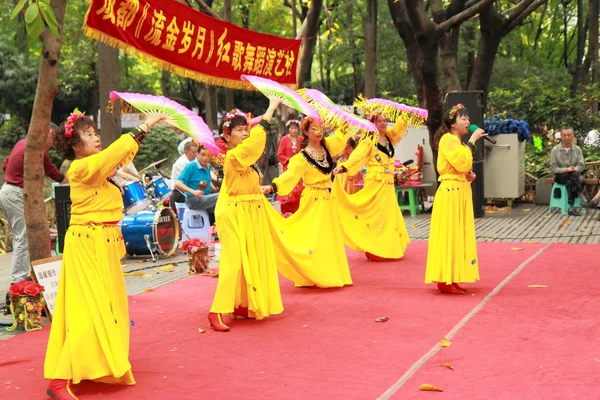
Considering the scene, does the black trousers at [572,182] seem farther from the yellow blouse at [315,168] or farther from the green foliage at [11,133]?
the green foliage at [11,133]

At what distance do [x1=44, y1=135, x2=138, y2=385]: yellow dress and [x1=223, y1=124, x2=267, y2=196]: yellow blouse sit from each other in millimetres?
1523

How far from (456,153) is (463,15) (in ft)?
17.1

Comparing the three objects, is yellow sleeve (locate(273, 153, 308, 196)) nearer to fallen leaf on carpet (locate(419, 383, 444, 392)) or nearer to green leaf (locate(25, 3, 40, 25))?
fallen leaf on carpet (locate(419, 383, 444, 392))

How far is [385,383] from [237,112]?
113 inches

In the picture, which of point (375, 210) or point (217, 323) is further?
point (375, 210)

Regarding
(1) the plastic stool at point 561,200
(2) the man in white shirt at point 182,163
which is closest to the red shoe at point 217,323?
(2) the man in white shirt at point 182,163

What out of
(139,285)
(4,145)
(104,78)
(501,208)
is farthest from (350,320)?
(4,145)

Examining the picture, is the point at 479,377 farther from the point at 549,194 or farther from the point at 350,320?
the point at 549,194

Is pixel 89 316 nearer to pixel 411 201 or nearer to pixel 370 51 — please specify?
pixel 411 201

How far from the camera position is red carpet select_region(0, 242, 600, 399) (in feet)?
16.1

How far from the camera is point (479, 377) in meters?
4.95

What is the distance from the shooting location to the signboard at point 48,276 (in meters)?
7.01

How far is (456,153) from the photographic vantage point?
24.1 ft

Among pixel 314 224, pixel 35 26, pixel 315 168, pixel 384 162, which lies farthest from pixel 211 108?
pixel 35 26
